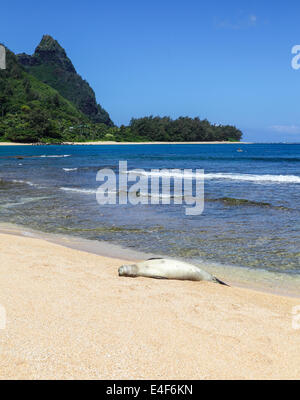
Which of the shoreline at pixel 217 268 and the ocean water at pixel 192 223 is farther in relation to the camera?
the ocean water at pixel 192 223

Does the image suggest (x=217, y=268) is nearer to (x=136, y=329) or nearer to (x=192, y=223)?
(x=136, y=329)

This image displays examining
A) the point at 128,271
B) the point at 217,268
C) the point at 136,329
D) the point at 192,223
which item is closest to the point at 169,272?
the point at 128,271

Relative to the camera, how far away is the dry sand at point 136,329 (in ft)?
10.9

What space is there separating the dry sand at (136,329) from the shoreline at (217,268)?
485 mm

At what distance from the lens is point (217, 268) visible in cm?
757

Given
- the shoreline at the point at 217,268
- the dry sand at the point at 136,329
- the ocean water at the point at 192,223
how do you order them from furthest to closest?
1. the ocean water at the point at 192,223
2. the shoreline at the point at 217,268
3. the dry sand at the point at 136,329

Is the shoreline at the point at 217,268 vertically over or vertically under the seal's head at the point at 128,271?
under

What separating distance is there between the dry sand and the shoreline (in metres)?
0.49

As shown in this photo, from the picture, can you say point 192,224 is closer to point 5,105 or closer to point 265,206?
point 265,206

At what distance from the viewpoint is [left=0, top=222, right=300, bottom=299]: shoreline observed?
21.3 feet

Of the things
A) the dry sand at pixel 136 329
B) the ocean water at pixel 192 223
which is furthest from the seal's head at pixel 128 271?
the ocean water at pixel 192 223

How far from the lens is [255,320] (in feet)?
15.5

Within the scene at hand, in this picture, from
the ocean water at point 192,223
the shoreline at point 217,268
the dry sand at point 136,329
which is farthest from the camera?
the ocean water at point 192,223

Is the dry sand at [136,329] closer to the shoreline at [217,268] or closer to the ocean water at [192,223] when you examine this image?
the shoreline at [217,268]
